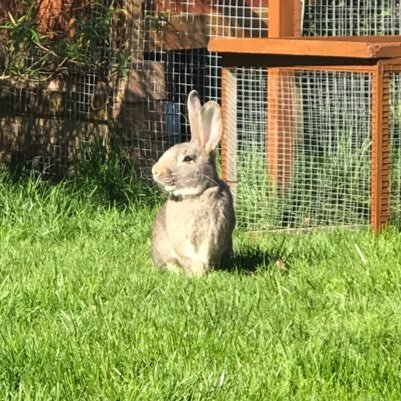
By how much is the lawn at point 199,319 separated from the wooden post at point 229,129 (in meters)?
0.54

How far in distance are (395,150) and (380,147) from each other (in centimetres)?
68

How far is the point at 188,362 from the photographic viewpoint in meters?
3.52

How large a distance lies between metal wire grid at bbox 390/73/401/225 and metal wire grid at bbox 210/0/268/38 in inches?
58.3

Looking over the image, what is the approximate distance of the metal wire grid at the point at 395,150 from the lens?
6.13 meters

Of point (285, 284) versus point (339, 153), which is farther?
point (339, 153)

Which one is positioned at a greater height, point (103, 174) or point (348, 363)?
point (103, 174)

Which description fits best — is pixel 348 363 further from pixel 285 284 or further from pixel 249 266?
pixel 249 266

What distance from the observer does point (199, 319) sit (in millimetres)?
4059

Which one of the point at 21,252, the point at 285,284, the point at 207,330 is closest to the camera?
the point at 207,330

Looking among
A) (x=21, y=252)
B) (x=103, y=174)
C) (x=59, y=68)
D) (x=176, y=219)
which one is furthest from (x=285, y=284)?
(x=59, y=68)

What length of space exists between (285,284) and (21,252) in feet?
5.07

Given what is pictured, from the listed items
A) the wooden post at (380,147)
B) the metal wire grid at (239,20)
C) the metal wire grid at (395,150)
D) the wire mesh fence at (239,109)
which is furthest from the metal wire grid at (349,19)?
the wooden post at (380,147)

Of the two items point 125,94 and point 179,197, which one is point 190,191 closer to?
point 179,197

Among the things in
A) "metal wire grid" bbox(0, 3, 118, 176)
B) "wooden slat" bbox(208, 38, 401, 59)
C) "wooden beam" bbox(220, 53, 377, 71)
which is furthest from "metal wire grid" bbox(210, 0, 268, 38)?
"wooden slat" bbox(208, 38, 401, 59)
